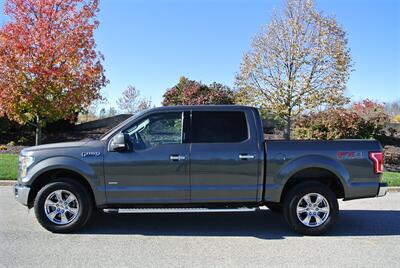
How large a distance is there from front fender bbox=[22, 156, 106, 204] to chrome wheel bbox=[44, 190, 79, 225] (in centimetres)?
34

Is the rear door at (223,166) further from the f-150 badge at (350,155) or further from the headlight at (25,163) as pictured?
the headlight at (25,163)

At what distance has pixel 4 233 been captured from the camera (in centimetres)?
627

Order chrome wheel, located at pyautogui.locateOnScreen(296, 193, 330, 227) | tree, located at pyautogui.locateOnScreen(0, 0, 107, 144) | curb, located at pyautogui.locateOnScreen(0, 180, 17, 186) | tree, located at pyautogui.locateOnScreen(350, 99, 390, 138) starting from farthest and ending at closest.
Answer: tree, located at pyautogui.locateOnScreen(350, 99, 390, 138)
tree, located at pyautogui.locateOnScreen(0, 0, 107, 144)
curb, located at pyautogui.locateOnScreen(0, 180, 17, 186)
chrome wheel, located at pyautogui.locateOnScreen(296, 193, 330, 227)

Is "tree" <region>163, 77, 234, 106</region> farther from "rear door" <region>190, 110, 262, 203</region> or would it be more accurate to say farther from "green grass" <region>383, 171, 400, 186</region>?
"rear door" <region>190, 110, 262, 203</region>

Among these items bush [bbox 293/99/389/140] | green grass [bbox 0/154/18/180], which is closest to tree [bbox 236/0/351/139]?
bush [bbox 293/99/389/140]

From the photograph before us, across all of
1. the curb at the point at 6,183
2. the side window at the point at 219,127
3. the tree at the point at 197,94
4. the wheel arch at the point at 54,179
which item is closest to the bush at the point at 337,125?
the tree at the point at 197,94

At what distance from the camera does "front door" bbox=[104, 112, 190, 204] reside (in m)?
6.21

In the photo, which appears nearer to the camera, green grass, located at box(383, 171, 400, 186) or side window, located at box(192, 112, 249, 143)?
side window, located at box(192, 112, 249, 143)

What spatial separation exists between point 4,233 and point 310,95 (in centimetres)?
1403

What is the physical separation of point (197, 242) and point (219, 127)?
1729 millimetres

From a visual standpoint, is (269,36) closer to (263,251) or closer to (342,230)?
(342,230)

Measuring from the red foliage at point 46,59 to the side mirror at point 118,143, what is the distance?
10254mm

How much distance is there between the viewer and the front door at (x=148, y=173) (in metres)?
6.21

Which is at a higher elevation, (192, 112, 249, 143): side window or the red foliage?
the red foliage
